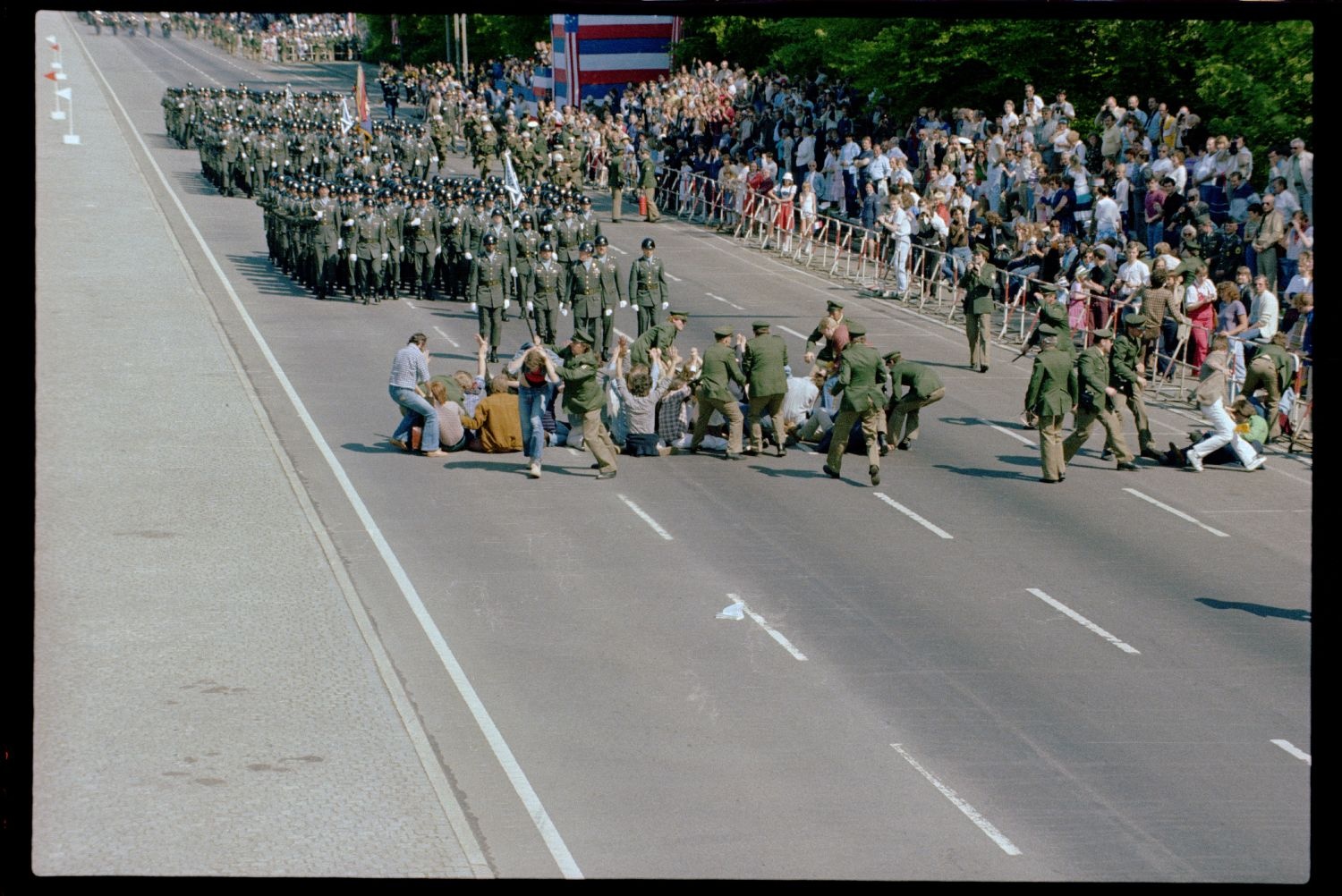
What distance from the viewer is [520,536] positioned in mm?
19562

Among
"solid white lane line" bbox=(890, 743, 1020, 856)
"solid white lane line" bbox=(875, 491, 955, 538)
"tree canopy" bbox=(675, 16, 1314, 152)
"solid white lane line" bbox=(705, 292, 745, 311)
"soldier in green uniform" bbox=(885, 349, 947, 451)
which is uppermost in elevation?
"tree canopy" bbox=(675, 16, 1314, 152)

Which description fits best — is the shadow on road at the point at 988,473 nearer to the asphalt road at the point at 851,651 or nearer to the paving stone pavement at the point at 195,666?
the asphalt road at the point at 851,651

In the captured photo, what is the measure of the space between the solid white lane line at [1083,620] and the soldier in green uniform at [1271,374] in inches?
288

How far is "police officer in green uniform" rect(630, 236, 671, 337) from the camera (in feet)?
95.2

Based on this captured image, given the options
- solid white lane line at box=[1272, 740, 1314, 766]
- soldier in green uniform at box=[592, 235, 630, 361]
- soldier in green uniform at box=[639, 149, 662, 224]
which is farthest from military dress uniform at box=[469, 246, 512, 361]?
solid white lane line at box=[1272, 740, 1314, 766]

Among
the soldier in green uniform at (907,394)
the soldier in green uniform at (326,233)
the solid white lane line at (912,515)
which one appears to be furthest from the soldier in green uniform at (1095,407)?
the soldier in green uniform at (326,233)

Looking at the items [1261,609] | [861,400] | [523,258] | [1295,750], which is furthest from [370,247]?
[1295,750]

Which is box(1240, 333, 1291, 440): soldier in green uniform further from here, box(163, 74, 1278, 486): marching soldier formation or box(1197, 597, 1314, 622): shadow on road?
box(1197, 597, 1314, 622): shadow on road

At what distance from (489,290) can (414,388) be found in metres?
6.07

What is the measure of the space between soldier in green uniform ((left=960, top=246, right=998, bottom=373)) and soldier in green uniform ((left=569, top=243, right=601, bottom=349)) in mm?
5556

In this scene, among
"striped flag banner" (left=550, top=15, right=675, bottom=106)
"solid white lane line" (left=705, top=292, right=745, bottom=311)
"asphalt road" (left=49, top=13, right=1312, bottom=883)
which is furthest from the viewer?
"striped flag banner" (left=550, top=15, right=675, bottom=106)

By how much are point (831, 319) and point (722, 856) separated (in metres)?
13.5

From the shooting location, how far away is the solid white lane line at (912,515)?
20.1m

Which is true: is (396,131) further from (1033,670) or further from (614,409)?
(1033,670)
